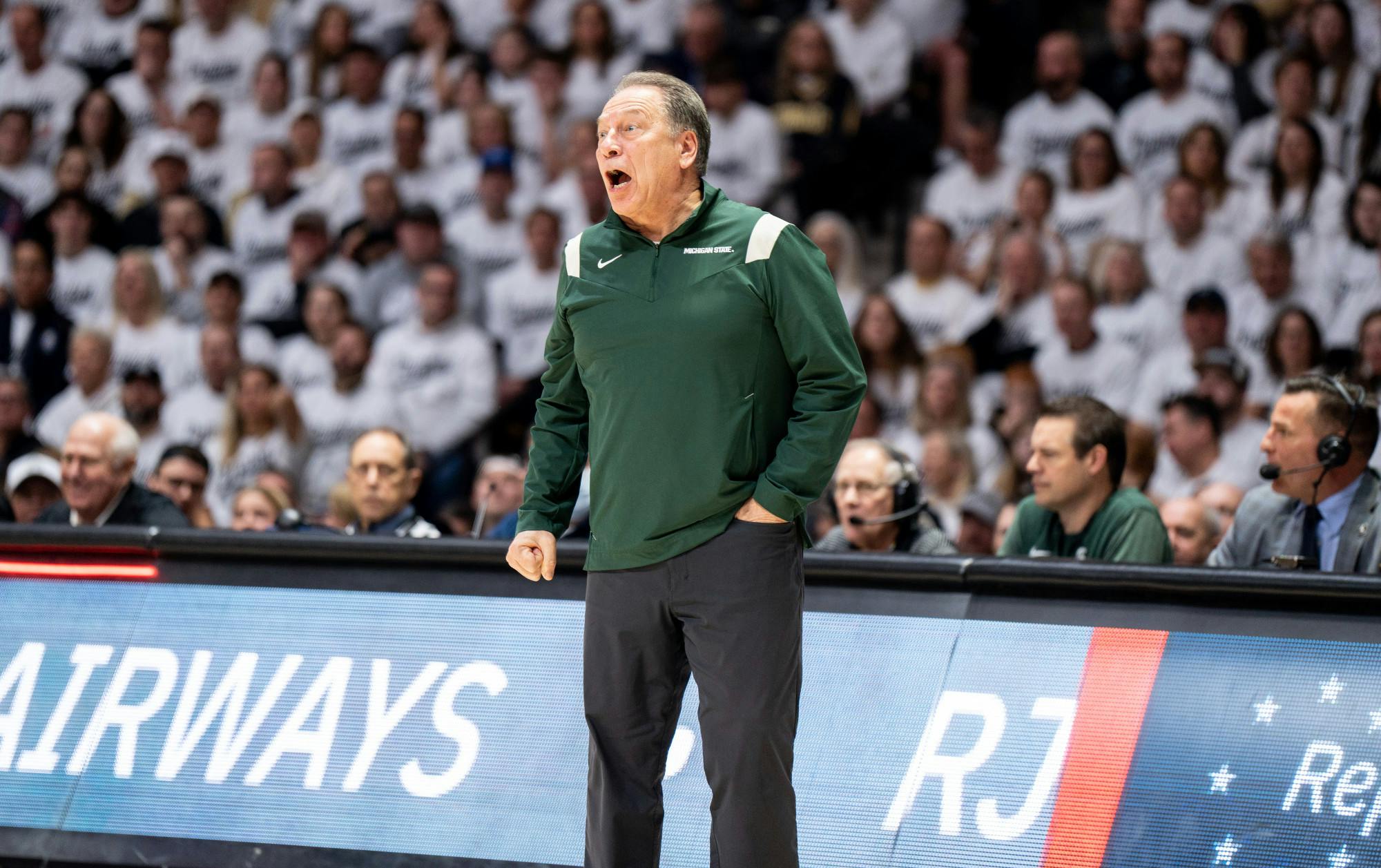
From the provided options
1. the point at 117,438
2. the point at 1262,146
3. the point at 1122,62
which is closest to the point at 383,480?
the point at 117,438

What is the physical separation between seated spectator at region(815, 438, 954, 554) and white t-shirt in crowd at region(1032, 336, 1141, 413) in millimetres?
2627

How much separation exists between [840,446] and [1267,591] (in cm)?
120

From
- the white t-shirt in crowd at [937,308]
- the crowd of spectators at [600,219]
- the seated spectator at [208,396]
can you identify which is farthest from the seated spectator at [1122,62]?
the seated spectator at [208,396]

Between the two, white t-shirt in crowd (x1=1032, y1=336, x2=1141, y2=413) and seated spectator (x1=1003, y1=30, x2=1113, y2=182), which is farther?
seated spectator (x1=1003, y1=30, x2=1113, y2=182)

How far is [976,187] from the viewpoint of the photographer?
904cm

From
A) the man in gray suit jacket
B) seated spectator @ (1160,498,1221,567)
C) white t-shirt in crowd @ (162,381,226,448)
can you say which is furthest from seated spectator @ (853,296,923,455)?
white t-shirt in crowd @ (162,381,226,448)

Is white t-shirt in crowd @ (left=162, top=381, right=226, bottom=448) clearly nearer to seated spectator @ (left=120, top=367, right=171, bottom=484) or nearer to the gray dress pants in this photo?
seated spectator @ (left=120, top=367, right=171, bottom=484)

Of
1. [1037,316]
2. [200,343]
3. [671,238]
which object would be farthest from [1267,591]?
[200,343]

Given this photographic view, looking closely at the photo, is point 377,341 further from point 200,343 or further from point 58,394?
point 58,394

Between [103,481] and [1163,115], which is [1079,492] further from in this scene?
[1163,115]

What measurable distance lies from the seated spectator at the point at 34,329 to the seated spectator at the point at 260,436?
1675mm

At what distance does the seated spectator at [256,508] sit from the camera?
693cm

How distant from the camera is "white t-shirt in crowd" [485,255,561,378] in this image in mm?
9320

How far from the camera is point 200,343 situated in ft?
→ 31.1
